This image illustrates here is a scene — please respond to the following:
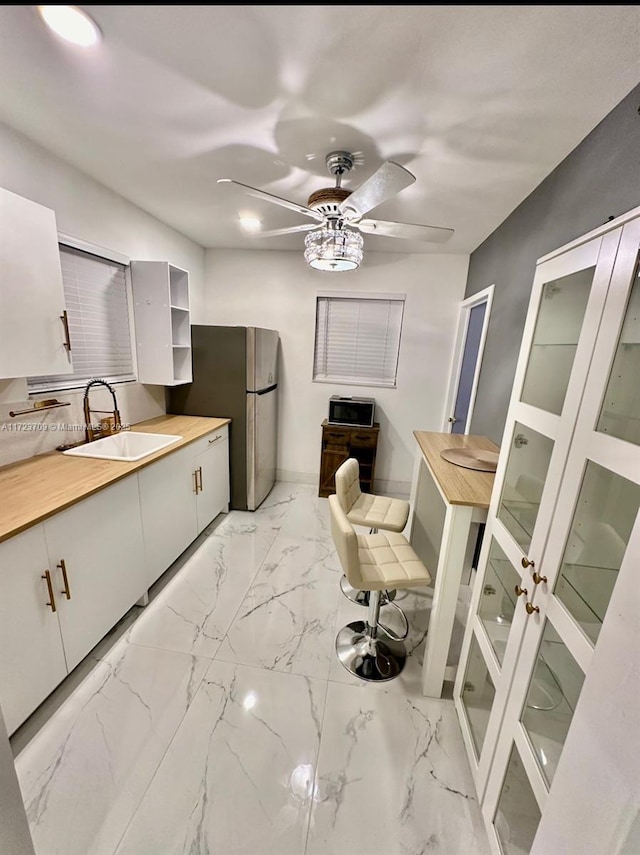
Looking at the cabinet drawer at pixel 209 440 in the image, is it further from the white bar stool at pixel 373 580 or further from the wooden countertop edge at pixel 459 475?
the wooden countertop edge at pixel 459 475

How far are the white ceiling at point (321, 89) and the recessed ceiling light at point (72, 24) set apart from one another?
1.5 inches

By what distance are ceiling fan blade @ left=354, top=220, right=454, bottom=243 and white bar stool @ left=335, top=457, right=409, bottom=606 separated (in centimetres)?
136

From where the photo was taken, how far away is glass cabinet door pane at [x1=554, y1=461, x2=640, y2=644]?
2.97 feet

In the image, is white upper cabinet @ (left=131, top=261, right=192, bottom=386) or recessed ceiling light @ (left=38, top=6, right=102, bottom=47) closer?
recessed ceiling light @ (left=38, top=6, right=102, bottom=47)

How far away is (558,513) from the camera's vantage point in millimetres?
1003

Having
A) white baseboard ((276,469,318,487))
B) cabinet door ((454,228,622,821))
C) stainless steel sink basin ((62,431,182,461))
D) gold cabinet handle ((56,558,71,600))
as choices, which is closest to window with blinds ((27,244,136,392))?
stainless steel sink basin ((62,431,182,461))

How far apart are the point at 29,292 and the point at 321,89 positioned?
151cm

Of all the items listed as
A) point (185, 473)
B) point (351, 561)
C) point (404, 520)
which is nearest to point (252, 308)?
point (185, 473)

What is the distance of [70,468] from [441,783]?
7.08 feet

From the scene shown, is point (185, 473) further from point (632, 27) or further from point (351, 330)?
point (632, 27)

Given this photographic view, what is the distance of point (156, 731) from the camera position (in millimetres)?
1508

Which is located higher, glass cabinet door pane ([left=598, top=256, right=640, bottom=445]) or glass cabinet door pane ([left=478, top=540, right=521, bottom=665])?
glass cabinet door pane ([left=598, top=256, right=640, bottom=445])

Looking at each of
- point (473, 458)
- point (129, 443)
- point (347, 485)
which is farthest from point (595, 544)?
point (129, 443)

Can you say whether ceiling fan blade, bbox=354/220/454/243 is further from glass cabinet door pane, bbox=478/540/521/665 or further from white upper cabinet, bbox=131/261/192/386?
glass cabinet door pane, bbox=478/540/521/665
